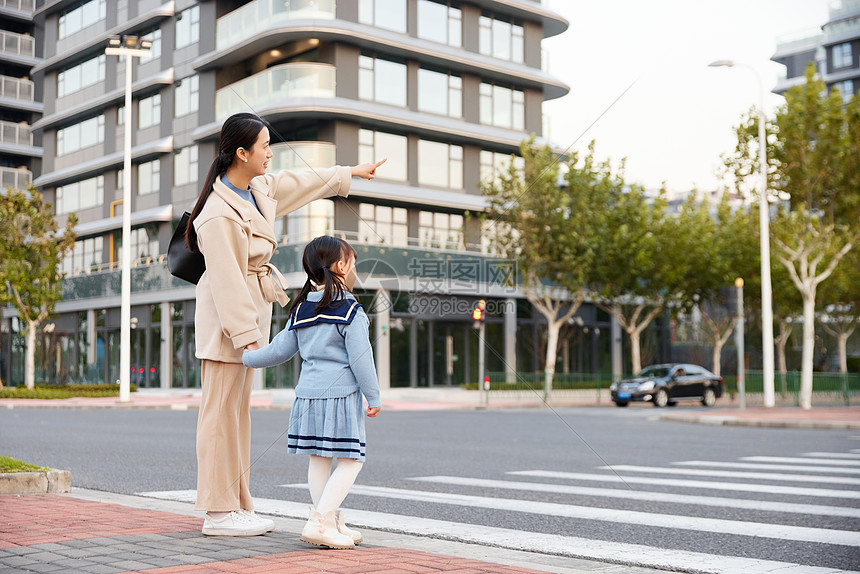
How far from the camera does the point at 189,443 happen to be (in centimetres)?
1318

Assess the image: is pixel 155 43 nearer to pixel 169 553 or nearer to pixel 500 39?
pixel 500 39

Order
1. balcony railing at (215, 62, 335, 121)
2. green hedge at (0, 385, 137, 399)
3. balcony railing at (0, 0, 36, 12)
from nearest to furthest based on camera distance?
green hedge at (0, 385, 137, 399) → balcony railing at (215, 62, 335, 121) → balcony railing at (0, 0, 36, 12)

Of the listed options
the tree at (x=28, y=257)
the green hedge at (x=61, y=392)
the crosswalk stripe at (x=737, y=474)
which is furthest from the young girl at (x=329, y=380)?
the tree at (x=28, y=257)

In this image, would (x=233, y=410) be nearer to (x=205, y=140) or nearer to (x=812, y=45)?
(x=205, y=140)

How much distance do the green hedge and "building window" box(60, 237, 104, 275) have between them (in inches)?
347

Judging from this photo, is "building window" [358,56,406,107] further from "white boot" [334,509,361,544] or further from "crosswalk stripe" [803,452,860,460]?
"white boot" [334,509,361,544]

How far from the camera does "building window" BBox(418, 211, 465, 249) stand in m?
34.2

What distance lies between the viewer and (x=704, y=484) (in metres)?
8.88

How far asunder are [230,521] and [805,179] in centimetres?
2241

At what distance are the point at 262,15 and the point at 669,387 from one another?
62.0 feet

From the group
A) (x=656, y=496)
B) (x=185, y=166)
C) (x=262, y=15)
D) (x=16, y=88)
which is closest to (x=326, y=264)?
(x=656, y=496)

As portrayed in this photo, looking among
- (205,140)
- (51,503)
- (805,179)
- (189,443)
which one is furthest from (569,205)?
(51,503)

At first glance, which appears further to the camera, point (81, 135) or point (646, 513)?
point (81, 135)

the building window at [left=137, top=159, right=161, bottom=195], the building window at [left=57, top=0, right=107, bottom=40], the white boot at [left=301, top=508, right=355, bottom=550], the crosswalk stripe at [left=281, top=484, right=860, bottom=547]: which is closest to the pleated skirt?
the white boot at [left=301, top=508, right=355, bottom=550]
